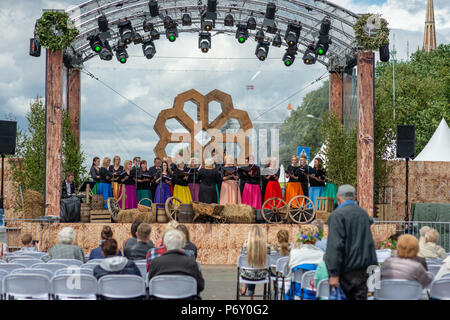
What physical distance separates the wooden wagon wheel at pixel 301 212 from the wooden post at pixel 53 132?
4781 mm

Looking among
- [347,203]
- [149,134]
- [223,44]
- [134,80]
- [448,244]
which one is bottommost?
[448,244]

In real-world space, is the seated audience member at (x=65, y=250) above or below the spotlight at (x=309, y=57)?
below

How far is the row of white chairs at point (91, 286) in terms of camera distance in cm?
516

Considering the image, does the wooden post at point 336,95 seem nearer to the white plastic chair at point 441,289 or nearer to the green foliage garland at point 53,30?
the green foliage garland at point 53,30

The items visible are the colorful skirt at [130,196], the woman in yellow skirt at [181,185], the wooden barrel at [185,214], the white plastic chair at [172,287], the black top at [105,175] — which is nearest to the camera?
the white plastic chair at [172,287]

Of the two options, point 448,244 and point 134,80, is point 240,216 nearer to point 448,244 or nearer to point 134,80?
point 448,244

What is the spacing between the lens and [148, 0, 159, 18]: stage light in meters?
14.2

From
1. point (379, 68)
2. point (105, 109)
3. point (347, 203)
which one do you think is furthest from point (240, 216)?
point (379, 68)

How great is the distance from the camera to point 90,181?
14.8 m

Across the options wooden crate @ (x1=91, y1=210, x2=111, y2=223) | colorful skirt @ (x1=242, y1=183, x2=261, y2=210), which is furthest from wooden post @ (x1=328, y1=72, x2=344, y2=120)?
wooden crate @ (x1=91, y1=210, x2=111, y2=223)

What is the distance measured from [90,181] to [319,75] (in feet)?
22.9

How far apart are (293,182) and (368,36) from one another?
140 inches

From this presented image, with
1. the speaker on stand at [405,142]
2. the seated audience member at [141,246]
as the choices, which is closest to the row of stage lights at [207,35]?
the speaker on stand at [405,142]

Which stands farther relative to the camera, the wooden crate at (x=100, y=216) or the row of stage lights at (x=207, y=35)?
the row of stage lights at (x=207, y=35)
